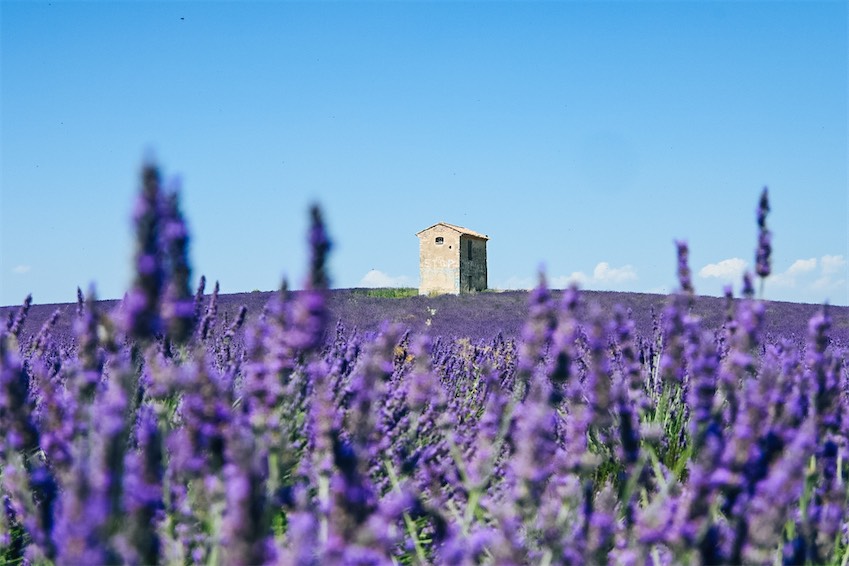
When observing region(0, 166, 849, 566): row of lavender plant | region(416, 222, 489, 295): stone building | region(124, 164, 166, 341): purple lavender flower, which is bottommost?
region(0, 166, 849, 566): row of lavender plant

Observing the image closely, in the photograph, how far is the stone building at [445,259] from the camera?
82.3 ft

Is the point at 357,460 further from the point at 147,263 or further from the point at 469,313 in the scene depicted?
the point at 469,313

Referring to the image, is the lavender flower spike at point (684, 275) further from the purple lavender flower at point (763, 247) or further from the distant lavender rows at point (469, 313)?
the distant lavender rows at point (469, 313)

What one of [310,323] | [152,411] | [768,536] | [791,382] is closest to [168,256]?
[310,323]

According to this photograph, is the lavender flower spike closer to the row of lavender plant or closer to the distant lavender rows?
the row of lavender plant

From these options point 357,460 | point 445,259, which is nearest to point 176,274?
point 357,460

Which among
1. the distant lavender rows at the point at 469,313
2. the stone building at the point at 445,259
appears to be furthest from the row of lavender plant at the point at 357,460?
the stone building at the point at 445,259

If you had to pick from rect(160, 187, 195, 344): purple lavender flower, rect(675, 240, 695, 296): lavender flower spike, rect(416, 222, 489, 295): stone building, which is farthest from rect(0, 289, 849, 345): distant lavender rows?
rect(160, 187, 195, 344): purple lavender flower

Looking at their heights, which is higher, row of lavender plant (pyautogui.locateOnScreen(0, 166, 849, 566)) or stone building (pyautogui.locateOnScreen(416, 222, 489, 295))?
stone building (pyautogui.locateOnScreen(416, 222, 489, 295))

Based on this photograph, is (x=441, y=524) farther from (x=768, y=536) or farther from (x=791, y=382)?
(x=791, y=382)

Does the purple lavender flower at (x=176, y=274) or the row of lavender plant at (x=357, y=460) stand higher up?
the purple lavender flower at (x=176, y=274)

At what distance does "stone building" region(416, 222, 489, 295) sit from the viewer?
2508cm

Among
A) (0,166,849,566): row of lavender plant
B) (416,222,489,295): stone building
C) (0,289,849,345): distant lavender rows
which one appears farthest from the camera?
(416,222,489,295): stone building

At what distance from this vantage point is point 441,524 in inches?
65.9
